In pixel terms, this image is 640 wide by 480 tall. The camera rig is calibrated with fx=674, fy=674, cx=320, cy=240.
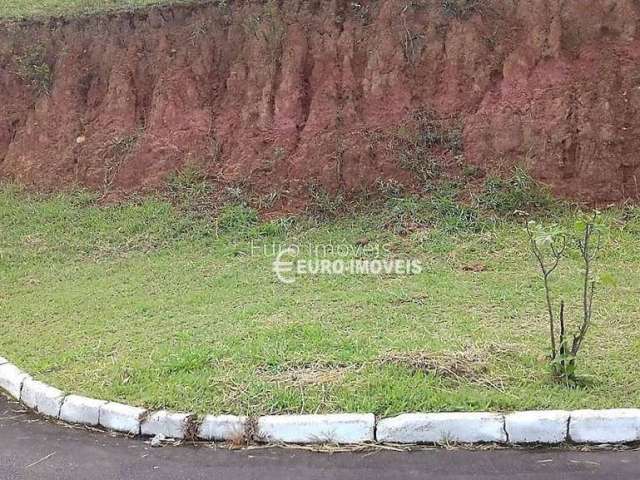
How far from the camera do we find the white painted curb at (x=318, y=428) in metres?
3.90

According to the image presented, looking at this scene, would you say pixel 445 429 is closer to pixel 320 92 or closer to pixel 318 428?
pixel 318 428

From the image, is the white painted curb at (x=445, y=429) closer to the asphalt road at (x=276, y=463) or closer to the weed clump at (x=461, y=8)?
the asphalt road at (x=276, y=463)

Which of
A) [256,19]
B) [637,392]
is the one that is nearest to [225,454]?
[637,392]

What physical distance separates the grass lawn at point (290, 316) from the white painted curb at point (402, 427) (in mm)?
117

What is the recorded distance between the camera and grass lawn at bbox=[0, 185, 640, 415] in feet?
14.1

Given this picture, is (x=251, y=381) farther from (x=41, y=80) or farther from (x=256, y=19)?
(x=41, y=80)

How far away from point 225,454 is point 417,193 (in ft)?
19.1

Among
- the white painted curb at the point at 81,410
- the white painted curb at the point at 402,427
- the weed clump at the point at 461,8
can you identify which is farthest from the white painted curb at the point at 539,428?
the weed clump at the point at 461,8

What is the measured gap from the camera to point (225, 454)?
12.9ft

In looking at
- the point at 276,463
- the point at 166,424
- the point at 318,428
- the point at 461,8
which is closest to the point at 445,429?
the point at 318,428

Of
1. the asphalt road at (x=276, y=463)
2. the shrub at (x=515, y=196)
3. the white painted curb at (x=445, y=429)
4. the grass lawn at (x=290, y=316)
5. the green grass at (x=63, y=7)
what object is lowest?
the asphalt road at (x=276, y=463)

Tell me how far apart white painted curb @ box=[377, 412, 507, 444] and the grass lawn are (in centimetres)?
14

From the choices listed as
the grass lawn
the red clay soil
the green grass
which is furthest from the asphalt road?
the green grass

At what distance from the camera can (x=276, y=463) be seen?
12.4 feet
